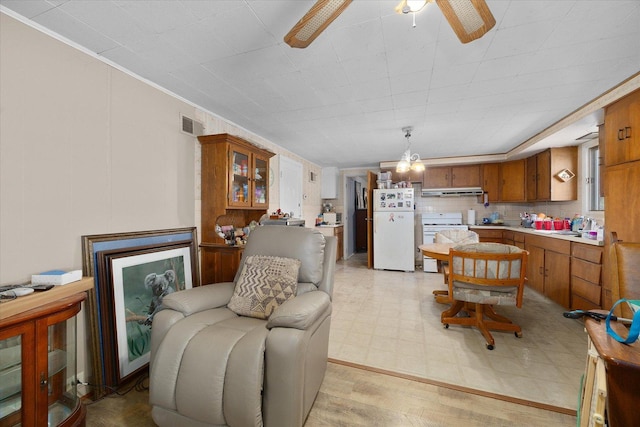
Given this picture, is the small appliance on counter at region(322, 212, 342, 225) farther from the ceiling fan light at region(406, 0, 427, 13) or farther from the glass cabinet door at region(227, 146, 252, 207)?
the ceiling fan light at region(406, 0, 427, 13)

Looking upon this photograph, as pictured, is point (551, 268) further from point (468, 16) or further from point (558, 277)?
point (468, 16)

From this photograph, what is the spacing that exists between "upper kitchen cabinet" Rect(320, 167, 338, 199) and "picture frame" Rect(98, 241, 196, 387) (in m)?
4.24

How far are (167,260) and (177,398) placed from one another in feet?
4.11

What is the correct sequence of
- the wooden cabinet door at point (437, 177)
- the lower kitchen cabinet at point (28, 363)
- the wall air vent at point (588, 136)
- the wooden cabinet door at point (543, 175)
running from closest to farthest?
1. the lower kitchen cabinet at point (28, 363)
2. the wall air vent at point (588, 136)
3. the wooden cabinet door at point (543, 175)
4. the wooden cabinet door at point (437, 177)

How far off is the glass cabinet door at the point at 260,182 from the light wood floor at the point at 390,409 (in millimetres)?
1997

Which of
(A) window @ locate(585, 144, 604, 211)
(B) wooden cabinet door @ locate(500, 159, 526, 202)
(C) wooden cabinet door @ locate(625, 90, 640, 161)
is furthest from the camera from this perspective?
(B) wooden cabinet door @ locate(500, 159, 526, 202)

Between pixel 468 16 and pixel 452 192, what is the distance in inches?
198

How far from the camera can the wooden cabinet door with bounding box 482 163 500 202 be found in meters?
5.08

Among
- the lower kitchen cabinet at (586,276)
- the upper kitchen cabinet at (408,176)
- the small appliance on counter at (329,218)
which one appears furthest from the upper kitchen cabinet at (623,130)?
the small appliance on counter at (329,218)

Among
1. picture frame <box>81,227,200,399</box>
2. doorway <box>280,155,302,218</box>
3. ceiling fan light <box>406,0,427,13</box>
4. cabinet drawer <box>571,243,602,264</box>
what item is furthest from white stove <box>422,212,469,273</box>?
picture frame <box>81,227,200,399</box>

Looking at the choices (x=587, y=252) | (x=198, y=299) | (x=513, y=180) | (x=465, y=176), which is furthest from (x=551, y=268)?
(x=198, y=299)

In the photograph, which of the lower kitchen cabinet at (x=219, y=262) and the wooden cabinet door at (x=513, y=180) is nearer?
the lower kitchen cabinet at (x=219, y=262)

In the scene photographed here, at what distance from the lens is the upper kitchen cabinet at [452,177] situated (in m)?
5.23

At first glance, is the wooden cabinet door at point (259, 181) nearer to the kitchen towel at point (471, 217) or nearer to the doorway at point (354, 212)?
the doorway at point (354, 212)
